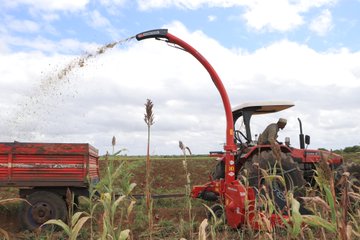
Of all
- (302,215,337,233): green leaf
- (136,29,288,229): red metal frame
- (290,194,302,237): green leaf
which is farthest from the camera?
(136,29,288,229): red metal frame

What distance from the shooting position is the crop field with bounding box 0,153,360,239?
A: 5.90 ft

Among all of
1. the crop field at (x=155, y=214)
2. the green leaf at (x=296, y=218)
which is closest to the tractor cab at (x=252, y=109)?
the crop field at (x=155, y=214)

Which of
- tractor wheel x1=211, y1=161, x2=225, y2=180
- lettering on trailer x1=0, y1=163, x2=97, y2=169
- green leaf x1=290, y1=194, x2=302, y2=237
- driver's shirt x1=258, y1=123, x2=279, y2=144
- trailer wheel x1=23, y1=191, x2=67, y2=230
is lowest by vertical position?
trailer wheel x1=23, y1=191, x2=67, y2=230

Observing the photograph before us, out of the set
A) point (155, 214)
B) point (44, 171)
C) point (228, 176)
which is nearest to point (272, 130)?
point (228, 176)

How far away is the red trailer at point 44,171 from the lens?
777cm

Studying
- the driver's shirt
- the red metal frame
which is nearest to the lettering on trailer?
the red metal frame

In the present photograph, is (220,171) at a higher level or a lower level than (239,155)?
lower

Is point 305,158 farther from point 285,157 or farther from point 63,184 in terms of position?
point 63,184

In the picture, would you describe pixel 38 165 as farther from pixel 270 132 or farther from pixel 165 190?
pixel 165 190

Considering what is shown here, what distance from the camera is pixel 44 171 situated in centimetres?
794

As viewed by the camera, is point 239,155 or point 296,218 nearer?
point 296,218

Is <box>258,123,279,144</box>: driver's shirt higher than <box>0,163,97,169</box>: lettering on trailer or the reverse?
higher

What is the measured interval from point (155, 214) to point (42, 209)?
2069 millimetres

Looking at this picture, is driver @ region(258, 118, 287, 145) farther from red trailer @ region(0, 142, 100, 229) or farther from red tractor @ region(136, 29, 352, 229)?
red trailer @ region(0, 142, 100, 229)
